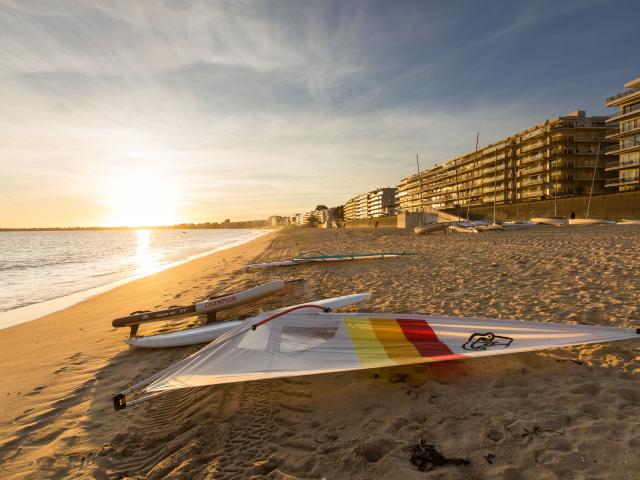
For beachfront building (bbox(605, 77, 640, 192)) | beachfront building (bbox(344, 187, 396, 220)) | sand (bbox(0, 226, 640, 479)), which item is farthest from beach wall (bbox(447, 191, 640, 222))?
beachfront building (bbox(344, 187, 396, 220))

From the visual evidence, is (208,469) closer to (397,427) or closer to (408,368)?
(397,427)

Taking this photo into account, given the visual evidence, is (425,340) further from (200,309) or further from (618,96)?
(618,96)

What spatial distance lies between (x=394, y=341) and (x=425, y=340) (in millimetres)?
366

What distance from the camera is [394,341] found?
159 inches

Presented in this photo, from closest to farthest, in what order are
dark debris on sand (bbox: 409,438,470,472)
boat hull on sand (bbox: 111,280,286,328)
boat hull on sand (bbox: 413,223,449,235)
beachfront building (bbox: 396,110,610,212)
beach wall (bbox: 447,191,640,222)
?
dark debris on sand (bbox: 409,438,470,472) → boat hull on sand (bbox: 111,280,286,328) → boat hull on sand (bbox: 413,223,449,235) → beach wall (bbox: 447,191,640,222) → beachfront building (bbox: 396,110,610,212)

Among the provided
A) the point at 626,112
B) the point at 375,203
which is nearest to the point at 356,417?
the point at 626,112

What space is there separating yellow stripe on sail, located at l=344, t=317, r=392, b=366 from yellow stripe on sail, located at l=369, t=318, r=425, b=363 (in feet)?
0.22

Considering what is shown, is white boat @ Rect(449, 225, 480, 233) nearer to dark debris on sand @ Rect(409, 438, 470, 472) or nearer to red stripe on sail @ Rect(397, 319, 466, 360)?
red stripe on sail @ Rect(397, 319, 466, 360)

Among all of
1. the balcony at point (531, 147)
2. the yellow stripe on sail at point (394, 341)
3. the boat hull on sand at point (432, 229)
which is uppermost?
the balcony at point (531, 147)

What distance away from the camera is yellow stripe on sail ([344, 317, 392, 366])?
369cm

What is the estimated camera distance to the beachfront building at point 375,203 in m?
139

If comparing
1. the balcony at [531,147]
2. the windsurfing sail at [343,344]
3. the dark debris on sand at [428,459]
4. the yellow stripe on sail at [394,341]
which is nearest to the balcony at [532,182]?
the balcony at [531,147]

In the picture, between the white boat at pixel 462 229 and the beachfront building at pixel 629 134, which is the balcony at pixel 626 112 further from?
the white boat at pixel 462 229

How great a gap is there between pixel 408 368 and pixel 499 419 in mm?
1297
